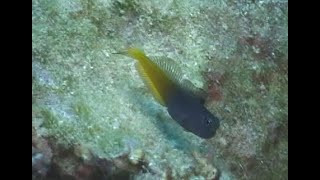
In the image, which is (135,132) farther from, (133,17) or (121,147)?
(133,17)

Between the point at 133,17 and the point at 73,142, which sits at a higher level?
the point at 133,17

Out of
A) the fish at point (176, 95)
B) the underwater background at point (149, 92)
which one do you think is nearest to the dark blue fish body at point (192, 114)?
the fish at point (176, 95)

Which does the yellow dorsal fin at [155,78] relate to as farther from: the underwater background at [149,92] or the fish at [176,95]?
the underwater background at [149,92]

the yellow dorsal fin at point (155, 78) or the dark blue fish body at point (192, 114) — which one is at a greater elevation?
the yellow dorsal fin at point (155, 78)

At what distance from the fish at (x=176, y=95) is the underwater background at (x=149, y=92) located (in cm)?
16

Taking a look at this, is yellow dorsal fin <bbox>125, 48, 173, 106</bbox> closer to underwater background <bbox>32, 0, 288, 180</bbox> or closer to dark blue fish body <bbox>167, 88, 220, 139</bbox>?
dark blue fish body <bbox>167, 88, 220, 139</bbox>

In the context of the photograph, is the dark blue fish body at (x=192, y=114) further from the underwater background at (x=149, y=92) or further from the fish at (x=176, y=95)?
the underwater background at (x=149, y=92)

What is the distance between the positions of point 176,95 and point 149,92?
20cm

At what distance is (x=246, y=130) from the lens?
1942 mm

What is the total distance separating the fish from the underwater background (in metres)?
0.16

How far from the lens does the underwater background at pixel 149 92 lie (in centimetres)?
167

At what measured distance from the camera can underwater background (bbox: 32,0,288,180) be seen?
5.48ft
